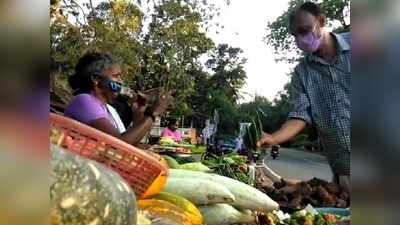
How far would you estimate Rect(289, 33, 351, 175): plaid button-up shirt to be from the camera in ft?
7.07

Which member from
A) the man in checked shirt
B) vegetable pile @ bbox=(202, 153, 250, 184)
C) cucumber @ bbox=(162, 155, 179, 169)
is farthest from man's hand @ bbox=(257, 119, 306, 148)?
cucumber @ bbox=(162, 155, 179, 169)

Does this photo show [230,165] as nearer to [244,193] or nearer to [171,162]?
[244,193]

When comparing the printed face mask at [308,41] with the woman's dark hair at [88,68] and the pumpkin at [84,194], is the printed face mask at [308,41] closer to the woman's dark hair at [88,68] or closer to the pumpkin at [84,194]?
the woman's dark hair at [88,68]

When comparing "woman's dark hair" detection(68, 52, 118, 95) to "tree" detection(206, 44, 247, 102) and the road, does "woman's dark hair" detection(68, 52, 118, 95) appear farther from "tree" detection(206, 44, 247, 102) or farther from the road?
the road

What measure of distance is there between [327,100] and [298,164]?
0.27m

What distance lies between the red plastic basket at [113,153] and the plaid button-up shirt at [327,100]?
570 millimetres

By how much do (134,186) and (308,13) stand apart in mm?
917

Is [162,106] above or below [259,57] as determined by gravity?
below

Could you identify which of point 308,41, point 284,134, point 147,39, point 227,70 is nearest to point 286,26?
point 308,41

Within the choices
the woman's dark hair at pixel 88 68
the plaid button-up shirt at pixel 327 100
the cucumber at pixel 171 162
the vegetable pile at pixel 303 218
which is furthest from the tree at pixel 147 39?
the vegetable pile at pixel 303 218

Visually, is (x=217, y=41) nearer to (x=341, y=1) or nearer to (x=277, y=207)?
(x=341, y=1)

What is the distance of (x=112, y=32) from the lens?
6.93ft
